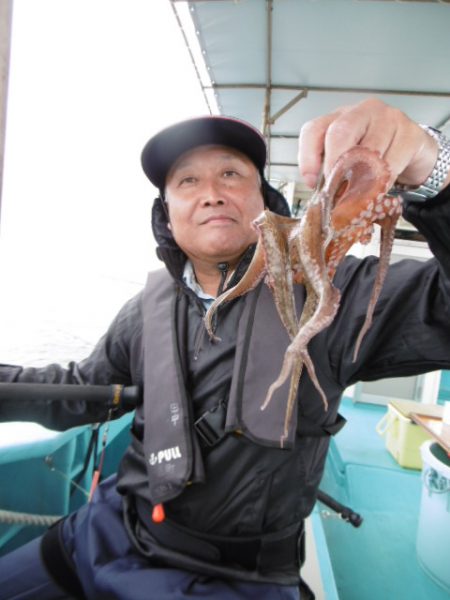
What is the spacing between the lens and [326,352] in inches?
55.2

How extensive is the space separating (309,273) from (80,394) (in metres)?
1.44

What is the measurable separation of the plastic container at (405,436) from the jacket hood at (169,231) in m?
3.37

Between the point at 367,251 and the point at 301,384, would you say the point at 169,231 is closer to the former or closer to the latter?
the point at 301,384

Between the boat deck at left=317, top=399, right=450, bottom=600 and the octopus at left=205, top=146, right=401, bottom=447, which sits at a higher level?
the octopus at left=205, top=146, right=401, bottom=447

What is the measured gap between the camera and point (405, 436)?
13.6ft

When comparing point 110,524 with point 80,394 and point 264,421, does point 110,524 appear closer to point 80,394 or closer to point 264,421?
point 80,394

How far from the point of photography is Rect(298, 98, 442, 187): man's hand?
78cm

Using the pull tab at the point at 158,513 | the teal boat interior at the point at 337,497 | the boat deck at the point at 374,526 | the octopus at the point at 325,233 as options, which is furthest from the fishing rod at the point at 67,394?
the boat deck at the point at 374,526

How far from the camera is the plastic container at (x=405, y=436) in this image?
13.3 ft

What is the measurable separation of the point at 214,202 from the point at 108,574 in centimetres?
169

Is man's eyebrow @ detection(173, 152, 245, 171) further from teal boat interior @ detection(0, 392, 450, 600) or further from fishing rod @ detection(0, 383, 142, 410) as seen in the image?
teal boat interior @ detection(0, 392, 450, 600)

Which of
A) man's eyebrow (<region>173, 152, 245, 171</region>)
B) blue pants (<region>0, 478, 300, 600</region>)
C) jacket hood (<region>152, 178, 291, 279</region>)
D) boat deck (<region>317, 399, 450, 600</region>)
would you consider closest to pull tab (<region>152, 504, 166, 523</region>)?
blue pants (<region>0, 478, 300, 600</region>)

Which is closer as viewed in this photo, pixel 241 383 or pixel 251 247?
pixel 241 383

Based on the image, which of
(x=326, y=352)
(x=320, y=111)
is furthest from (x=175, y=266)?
(x=320, y=111)
